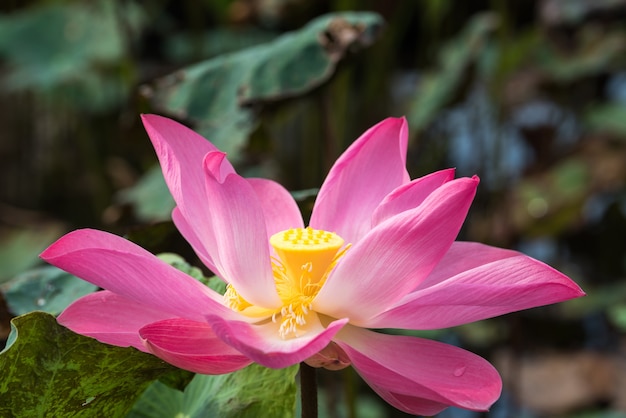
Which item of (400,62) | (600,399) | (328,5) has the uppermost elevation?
(328,5)

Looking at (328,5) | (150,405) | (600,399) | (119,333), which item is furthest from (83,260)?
(328,5)

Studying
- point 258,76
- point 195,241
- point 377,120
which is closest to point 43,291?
point 195,241

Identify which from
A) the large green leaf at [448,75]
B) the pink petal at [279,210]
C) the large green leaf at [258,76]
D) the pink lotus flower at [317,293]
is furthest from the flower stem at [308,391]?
the large green leaf at [448,75]

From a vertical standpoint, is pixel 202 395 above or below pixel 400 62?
above

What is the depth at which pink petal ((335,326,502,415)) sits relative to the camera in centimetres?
33

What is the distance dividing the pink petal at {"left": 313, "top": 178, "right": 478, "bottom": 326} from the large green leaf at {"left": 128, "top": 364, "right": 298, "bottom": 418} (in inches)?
2.3

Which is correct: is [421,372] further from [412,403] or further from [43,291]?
[43,291]

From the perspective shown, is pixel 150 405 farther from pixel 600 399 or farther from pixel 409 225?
pixel 600 399

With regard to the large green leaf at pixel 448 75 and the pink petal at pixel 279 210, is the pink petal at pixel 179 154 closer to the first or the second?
the pink petal at pixel 279 210

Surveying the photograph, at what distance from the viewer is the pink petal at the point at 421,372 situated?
1.09 ft

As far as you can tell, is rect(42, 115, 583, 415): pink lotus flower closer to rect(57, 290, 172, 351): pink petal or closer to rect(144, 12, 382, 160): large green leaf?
rect(57, 290, 172, 351): pink petal

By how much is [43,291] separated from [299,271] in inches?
8.0

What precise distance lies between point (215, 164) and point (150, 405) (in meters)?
0.16

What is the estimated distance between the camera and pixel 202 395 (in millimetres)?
434
